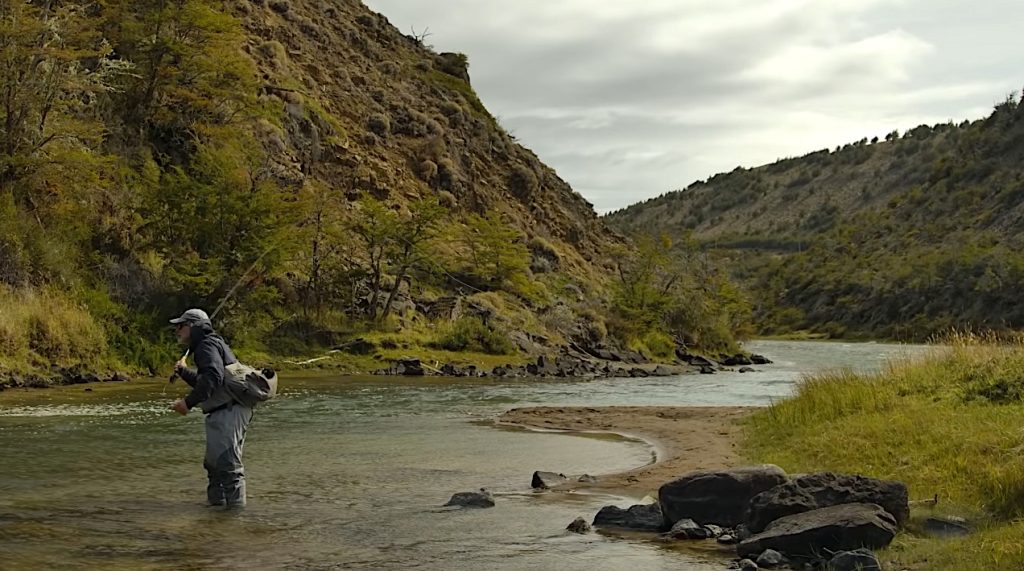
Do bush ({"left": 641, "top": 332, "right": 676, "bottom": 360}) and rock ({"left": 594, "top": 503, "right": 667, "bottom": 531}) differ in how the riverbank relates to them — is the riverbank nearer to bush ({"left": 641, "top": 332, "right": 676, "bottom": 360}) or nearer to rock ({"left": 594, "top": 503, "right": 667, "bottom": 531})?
rock ({"left": 594, "top": 503, "right": 667, "bottom": 531})

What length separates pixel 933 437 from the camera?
38.4ft

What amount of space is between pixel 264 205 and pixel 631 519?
28.5m

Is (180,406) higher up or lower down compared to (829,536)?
higher up

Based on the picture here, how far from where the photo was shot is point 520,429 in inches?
769

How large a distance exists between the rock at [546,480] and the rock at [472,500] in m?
Answer: 1.39

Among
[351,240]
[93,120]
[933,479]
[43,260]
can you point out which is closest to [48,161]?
[43,260]

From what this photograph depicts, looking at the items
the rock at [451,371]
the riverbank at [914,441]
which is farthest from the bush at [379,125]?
the riverbank at [914,441]

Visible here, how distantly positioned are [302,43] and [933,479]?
2178 inches

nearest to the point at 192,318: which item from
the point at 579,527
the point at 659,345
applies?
the point at 579,527

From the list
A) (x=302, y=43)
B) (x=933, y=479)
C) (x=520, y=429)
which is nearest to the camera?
(x=933, y=479)

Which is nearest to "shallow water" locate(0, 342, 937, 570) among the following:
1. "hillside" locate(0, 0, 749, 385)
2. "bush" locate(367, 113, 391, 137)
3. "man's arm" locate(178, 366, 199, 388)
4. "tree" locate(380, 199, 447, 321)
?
"man's arm" locate(178, 366, 199, 388)

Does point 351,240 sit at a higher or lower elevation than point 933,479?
higher

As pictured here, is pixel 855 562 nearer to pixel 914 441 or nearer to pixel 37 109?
pixel 914 441

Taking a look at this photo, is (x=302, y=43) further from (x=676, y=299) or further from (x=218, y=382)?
(x=218, y=382)
